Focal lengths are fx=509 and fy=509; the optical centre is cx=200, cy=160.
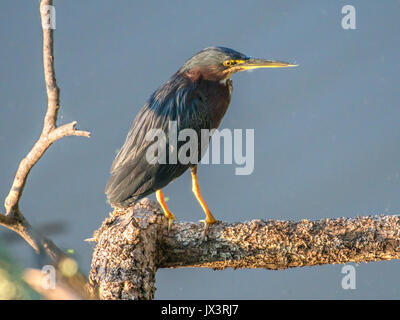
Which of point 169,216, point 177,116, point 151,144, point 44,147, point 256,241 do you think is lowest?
point 256,241

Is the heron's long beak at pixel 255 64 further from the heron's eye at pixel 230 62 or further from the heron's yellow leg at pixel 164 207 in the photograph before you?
the heron's yellow leg at pixel 164 207

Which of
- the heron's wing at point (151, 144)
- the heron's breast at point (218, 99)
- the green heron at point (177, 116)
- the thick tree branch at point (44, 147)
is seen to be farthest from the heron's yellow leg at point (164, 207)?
the thick tree branch at point (44, 147)

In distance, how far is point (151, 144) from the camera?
194 centimetres

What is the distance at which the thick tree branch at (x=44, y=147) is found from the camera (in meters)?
1.58

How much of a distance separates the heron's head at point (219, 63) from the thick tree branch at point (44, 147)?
611 millimetres

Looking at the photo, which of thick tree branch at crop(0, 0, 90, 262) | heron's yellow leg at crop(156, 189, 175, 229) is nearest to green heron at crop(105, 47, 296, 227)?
heron's yellow leg at crop(156, 189, 175, 229)

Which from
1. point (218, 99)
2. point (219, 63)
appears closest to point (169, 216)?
point (218, 99)

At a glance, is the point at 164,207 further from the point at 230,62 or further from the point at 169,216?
the point at 230,62

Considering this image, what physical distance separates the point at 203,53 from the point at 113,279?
3.17ft

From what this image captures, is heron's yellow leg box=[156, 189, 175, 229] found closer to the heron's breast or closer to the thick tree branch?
the heron's breast

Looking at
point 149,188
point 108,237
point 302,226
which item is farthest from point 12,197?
point 302,226

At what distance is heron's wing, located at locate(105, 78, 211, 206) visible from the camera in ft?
6.25

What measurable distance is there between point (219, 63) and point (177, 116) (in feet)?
0.93
